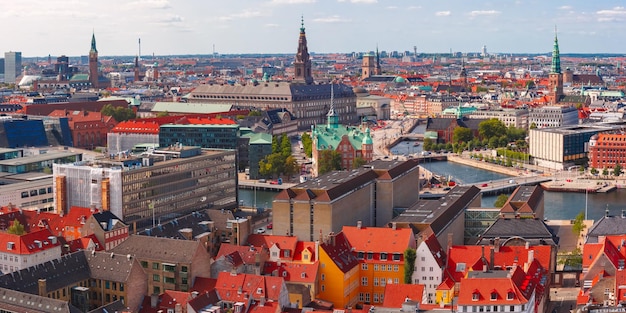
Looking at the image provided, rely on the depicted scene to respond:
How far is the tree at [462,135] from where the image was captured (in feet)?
325

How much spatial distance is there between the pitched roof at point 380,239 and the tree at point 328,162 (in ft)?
102

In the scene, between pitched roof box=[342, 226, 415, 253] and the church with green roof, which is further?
the church with green roof

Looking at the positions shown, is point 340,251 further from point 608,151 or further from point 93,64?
point 93,64

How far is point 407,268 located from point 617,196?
119 ft

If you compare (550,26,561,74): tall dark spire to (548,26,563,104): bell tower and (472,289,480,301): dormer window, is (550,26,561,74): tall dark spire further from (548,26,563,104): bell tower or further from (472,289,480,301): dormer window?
(472,289,480,301): dormer window

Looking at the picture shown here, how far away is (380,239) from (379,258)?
89cm

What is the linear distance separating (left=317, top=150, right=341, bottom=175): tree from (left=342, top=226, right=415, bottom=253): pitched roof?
3097 centimetres

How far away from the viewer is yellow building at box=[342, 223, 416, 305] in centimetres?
3756

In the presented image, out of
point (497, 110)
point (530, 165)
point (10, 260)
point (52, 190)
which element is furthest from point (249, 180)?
point (497, 110)

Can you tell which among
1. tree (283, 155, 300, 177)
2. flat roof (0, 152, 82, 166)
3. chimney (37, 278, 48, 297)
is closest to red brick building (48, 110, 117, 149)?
flat roof (0, 152, 82, 166)

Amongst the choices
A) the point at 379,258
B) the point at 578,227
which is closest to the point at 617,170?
the point at 578,227

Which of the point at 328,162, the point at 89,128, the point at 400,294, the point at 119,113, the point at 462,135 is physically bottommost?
the point at 400,294

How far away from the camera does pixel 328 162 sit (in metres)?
70.1

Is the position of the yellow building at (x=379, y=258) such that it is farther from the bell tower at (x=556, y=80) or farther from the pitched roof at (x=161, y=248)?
the bell tower at (x=556, y=80)
